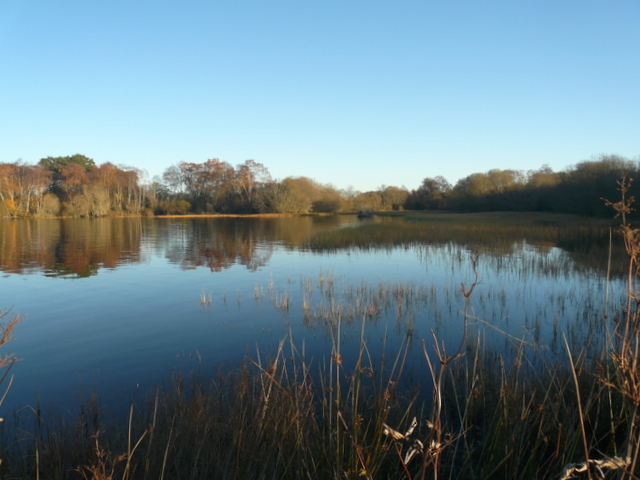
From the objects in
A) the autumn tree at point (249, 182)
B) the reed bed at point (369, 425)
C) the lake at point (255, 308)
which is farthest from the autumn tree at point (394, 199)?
the reed bed at point (369, 425)

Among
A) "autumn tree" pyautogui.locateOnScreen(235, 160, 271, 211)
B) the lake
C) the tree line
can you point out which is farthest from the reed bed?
"autumn tree" pyautogui.locateOnScreen(235, 160, 271, 211)

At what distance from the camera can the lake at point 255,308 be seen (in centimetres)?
673

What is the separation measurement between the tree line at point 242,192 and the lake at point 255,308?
26147 mm

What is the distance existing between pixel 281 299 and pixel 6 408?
6.38 metres

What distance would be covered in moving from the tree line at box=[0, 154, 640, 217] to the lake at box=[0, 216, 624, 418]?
26.1 meters

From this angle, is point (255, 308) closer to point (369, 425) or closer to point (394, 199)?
point (369, 425)

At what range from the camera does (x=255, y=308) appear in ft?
33.6

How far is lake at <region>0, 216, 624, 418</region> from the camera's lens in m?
6.73

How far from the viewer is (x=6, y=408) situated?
5234 millimetres

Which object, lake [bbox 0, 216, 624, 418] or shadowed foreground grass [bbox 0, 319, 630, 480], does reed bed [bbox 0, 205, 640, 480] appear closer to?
shadowed foreground grass [bbox 0, 319, 630, 480]

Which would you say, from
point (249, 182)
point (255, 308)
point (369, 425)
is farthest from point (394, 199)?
point (369, 425)

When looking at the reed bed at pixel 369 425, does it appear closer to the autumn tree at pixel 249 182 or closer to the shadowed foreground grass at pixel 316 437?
the shadowed foreground grass at pixel 316 437

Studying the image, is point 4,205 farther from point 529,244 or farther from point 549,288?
point 549,288

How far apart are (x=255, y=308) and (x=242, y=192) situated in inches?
2582
